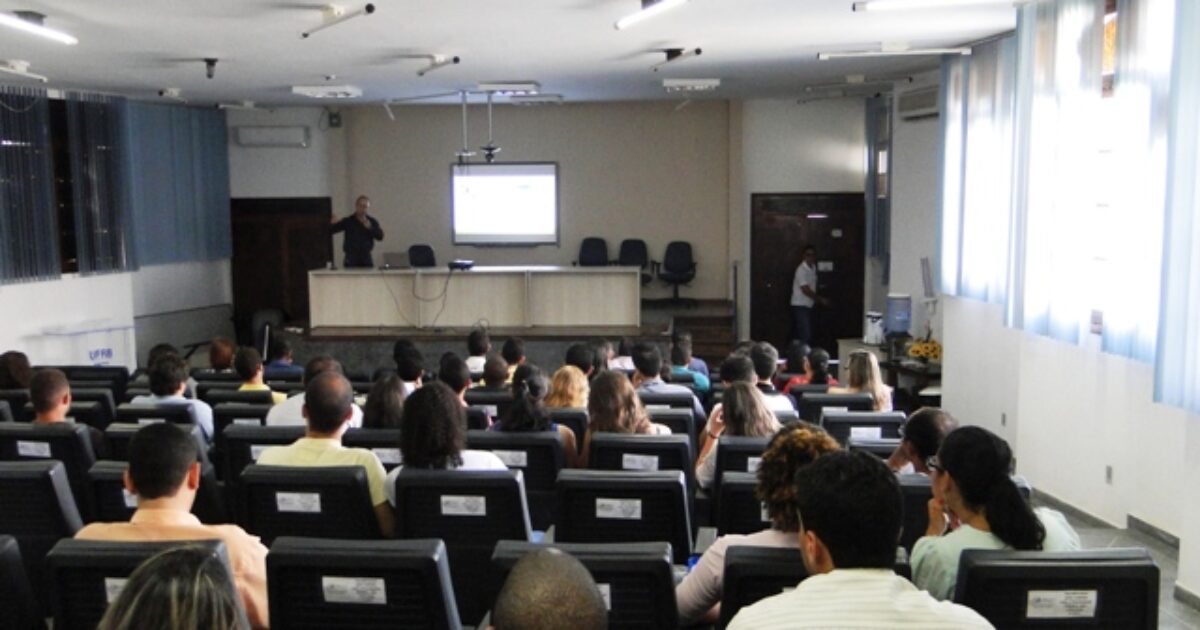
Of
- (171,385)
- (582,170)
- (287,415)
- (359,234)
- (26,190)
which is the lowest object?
(287,415)

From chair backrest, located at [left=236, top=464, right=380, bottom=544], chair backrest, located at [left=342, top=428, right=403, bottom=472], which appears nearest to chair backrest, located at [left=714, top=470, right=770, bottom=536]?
chair backrest, located at [left=236, top=464, right=380, bottom=544]

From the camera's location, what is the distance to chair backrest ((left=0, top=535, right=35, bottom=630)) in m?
2.52

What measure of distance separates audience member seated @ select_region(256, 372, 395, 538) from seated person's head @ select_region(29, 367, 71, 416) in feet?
4.70

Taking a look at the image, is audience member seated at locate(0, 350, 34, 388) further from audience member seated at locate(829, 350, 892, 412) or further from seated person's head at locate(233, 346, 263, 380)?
audience member seated at locate(829, 350, 892, 412)

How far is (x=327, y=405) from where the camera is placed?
4.03m

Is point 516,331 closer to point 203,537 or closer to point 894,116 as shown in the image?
point 894,116

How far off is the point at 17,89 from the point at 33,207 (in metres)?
1.20

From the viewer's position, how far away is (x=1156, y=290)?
219 inches

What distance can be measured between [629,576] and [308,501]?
1.41m

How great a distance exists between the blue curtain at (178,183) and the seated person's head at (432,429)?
1033 centimetres

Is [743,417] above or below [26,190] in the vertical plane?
below

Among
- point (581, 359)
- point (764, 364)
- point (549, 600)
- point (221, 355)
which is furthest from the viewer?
point (221, 355)

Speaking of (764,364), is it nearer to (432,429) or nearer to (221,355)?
(432,429)

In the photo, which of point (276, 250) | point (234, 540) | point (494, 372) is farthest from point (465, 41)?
point (276, 250)
